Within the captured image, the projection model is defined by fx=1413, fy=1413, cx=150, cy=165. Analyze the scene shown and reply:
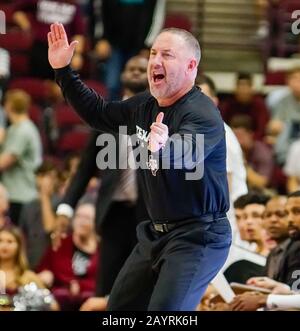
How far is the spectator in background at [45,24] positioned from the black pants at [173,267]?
226 inches

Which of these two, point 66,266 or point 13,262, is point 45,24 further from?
point 13,262

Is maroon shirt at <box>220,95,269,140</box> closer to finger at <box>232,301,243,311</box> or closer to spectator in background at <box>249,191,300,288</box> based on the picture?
spectator in background at <box>249,191,300,288</box>

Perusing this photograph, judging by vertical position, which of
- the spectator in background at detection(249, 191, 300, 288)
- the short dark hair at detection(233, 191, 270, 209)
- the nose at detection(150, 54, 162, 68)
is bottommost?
the spectator in background at detection(249, 191, 300, 288)

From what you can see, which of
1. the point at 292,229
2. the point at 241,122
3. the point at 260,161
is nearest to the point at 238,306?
the point at 292,229

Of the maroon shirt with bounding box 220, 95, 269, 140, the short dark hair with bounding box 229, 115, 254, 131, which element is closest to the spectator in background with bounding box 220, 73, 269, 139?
the maroon shirt with bounding box 220, 95, 269, 140

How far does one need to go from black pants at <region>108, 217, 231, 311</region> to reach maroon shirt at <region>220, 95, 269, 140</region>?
4.74 metres

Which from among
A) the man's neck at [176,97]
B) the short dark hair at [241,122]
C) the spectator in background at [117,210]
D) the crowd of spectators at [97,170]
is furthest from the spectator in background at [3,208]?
the man's neck at [176,97]

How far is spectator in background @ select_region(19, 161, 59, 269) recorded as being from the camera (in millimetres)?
9930

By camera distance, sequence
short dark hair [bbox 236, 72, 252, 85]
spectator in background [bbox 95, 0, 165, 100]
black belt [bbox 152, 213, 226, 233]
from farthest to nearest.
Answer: spectator in background [bbox 95, 0, 165, 100]
short dark hair [bbox 236, 72, 252, 85]
black belt [bbox 152, 213, 226, 233]

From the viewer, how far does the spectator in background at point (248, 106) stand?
11.4 meters

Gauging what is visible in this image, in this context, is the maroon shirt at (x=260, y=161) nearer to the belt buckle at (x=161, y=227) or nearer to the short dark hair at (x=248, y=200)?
the short dark hair at (x=248, y=200)

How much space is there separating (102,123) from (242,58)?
6.14 metres

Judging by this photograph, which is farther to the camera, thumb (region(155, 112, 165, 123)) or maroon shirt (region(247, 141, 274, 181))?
maroon shirt (region(247, 141, 274, 181))

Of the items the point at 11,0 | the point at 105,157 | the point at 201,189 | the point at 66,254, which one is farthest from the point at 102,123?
the point at 11,0
